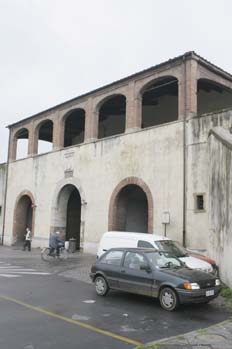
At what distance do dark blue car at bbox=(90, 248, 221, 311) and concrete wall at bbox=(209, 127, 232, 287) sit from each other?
213 centimetres

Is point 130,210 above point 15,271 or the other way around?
above

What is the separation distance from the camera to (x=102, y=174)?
22.5 metres

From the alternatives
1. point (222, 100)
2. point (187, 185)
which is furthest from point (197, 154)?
point (222, 100)

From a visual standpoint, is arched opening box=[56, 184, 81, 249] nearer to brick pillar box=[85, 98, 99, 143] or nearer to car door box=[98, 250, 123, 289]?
brick pillar box=[85, 98, 99, 143]

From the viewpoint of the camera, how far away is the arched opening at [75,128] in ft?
93.5

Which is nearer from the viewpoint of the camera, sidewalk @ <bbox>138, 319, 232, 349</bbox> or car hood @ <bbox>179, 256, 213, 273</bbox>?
sidewalk @ <bbox>138, 319, 232, 349</bbox>

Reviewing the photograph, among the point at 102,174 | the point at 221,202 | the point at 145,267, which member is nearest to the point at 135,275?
the point at 145,267

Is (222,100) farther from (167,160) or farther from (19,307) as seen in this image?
(19,307)

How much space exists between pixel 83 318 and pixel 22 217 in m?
23.2

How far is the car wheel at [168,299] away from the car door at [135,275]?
1.33 feet

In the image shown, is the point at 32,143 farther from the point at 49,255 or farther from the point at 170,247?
the point at 170,247

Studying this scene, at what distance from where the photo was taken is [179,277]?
8867 millimetres

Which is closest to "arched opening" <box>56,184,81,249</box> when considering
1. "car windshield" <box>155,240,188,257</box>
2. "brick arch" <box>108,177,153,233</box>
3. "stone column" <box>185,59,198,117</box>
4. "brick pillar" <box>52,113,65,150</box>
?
"brick pillar" <box>52,113,65,150</box>

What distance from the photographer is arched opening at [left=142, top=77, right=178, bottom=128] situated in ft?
71.7
